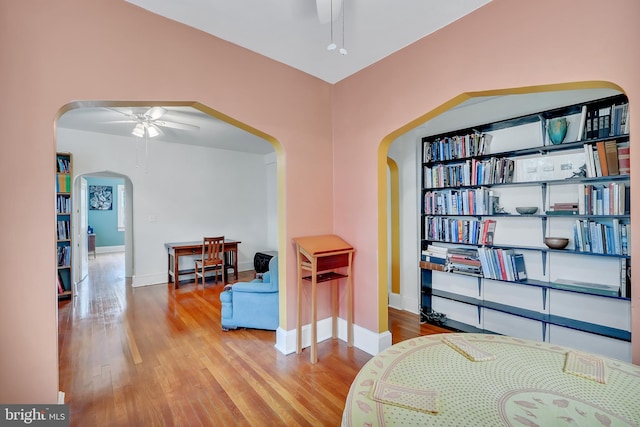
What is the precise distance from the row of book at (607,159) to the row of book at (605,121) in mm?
85

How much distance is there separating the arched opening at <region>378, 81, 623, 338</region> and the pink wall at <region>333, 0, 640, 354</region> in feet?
0.19

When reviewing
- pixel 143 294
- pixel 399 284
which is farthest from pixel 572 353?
pixel 143 294

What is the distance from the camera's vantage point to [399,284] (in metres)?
4.09

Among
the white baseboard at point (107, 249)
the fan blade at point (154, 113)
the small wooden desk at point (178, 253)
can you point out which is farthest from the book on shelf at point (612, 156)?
the white baseboard at point (107, 249)

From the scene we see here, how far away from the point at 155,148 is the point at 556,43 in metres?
6.02

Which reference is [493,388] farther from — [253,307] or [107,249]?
[107,249]

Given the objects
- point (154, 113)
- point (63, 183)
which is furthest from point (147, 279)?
point (154, 113)

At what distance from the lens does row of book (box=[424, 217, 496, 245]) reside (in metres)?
3.08

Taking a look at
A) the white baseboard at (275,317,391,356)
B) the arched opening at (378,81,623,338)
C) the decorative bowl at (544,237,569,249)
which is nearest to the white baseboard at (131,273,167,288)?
the white baseboard at (275,317,391,356)

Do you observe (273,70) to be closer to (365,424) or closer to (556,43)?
(556,43)

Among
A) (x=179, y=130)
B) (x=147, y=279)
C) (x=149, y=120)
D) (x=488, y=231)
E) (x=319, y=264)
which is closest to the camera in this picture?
(x=319, y=264)

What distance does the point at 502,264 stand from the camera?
2936 mm

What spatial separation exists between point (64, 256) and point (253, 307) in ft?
11.7

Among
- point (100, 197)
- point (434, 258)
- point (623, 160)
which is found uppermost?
point (100, 197)
